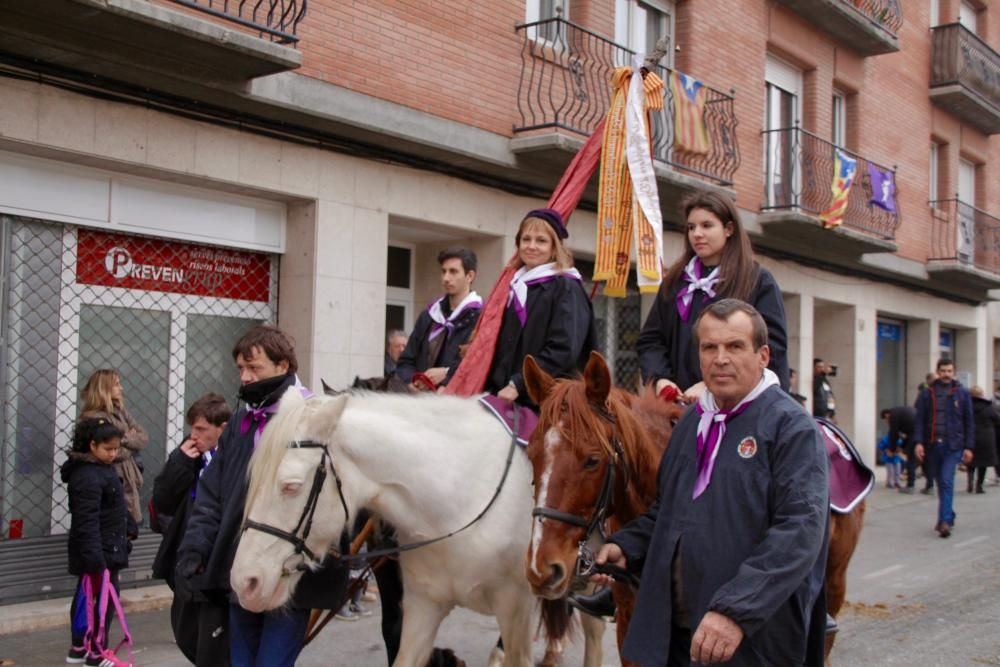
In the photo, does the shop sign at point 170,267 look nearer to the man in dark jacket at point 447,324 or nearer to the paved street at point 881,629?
the paved street at point 881,629

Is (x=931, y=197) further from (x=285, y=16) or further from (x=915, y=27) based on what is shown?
(x=285, y=16)

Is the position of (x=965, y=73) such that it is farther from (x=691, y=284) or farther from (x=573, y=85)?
(x=691, y=284)

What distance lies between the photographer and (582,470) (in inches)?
135

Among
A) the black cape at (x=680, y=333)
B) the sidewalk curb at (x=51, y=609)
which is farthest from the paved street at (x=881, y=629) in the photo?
the black cape at (x=680, y=333)

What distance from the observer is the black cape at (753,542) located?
8.68 ft

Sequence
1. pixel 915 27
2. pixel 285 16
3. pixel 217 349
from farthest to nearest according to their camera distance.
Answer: pixel 915 27 < pixel 217 349 < pixel 285 16

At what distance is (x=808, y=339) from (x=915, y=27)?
7634 millimetres

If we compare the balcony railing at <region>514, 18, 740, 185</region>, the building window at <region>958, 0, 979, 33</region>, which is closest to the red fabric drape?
the balcony railing at <region>514, 18, 740, 185</region>

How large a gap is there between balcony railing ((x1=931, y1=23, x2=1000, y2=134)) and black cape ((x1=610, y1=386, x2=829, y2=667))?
63.5ft

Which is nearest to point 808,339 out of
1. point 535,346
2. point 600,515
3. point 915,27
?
point 915,27

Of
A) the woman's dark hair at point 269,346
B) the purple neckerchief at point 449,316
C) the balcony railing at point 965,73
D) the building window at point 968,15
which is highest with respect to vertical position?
the building window at point 968,15

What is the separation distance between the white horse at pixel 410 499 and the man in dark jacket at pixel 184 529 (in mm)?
639

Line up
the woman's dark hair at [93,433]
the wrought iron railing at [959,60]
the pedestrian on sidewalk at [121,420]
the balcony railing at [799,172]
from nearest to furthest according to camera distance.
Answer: the woman's dark hair at [93,433], the pedestrian on sidewalk at [121,420], the balcony railing at [799,172], the wrought iron railing at [959,60]

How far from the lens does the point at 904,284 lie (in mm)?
19547
